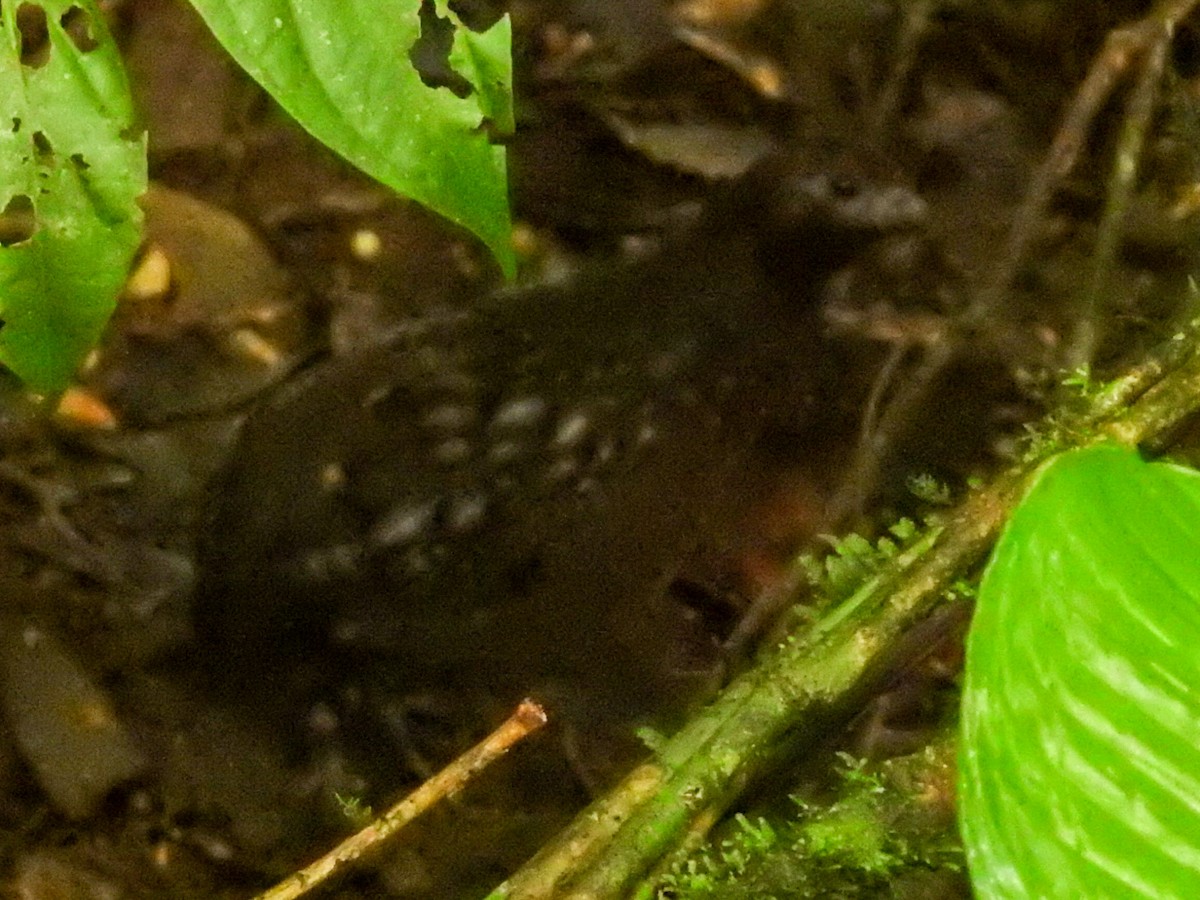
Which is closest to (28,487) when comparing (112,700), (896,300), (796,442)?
(112,700)

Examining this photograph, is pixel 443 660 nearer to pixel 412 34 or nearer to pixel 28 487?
pixel 28 487

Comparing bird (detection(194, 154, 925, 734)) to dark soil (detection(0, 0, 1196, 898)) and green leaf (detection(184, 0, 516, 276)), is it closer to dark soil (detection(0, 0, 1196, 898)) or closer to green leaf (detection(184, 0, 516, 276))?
dark soil (detection(0, 0, 1196, 898))

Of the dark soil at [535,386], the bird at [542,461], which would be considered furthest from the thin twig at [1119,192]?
the bird at [542,461]

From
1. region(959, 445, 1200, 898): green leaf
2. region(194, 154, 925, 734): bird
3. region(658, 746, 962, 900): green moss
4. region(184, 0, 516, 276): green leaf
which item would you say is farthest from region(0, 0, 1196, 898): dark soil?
region(959, 445, 1200, 898): green leaf

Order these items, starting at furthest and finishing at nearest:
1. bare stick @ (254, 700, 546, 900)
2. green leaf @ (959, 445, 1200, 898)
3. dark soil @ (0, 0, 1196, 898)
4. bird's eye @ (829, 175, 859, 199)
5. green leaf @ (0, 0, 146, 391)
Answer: bird's eye @ (829, 175, 859, 199), dark soil @ (0, 0, 1196, 898), green leaf @ (0, 0, 146, 391), bare stick @ (254, 700, 546, 900), green leaf @ (959, 445, 1200, 898)

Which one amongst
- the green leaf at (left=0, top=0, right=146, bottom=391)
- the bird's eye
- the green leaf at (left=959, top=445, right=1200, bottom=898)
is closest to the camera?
the green leaf at (left=959, top=445, right=1200, bottom=898)

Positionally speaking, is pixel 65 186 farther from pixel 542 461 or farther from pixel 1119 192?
pixel 1119 192

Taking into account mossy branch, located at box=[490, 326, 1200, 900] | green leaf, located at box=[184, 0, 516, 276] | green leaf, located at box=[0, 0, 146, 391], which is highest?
green leaf, located at box=[184, 0, 516, 276]

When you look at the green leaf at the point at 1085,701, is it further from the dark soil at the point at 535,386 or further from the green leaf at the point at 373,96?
the dark soil at the point at 535,386
